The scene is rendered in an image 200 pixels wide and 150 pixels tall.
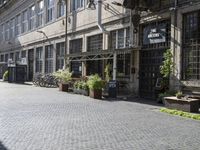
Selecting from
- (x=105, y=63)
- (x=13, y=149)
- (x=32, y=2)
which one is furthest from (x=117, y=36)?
(x=32, y=2)

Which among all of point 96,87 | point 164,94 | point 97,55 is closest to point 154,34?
point 164,94

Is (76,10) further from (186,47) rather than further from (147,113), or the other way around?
(147,113)

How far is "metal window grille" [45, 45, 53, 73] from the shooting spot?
39750 millimetres

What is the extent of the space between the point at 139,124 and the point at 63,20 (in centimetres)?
2450

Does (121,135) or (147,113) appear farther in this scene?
(147,113)

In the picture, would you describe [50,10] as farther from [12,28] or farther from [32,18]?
[12,28]

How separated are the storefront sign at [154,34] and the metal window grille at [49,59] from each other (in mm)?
18301

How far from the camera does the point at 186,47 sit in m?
19.5

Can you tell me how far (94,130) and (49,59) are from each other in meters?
29.8

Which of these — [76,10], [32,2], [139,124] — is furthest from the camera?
[32,2]

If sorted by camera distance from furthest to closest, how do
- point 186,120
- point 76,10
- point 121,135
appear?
point 76,10, point 186,120, point 121,135

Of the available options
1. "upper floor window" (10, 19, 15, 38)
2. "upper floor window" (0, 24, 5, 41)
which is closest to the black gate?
"upper floor window" (10, 19, 15, 38)

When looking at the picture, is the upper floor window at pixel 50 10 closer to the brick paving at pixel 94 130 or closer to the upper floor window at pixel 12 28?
the upper floor window at pixel 12 28

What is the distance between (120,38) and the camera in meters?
25.9
